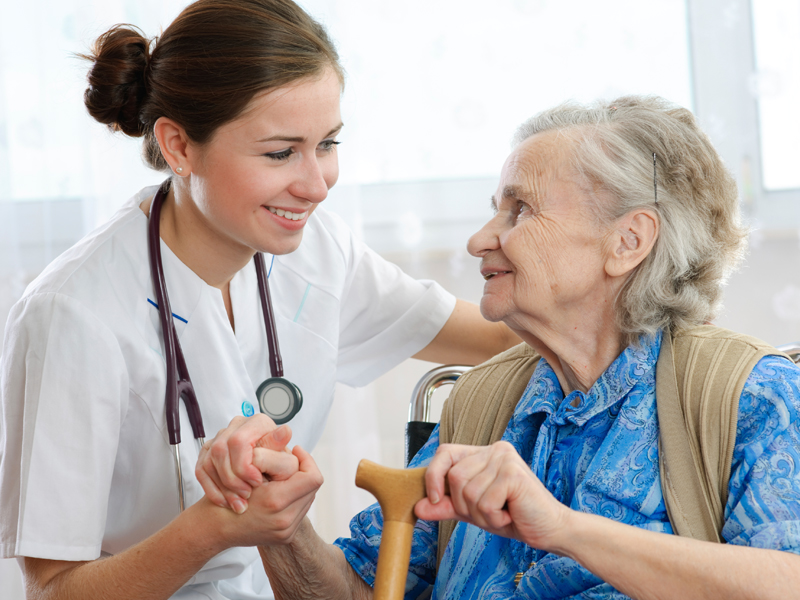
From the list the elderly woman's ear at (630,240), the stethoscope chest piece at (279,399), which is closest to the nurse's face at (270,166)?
the stethoscope chest piece at (279,399)

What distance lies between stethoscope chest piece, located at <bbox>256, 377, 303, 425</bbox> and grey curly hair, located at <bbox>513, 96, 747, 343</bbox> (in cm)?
54

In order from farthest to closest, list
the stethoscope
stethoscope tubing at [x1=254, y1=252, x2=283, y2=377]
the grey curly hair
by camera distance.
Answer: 1. stethoscope tubing at [x1=254, y1=252, x2=283, y2=377]
2. the stethoscope
3. the grey curly hair

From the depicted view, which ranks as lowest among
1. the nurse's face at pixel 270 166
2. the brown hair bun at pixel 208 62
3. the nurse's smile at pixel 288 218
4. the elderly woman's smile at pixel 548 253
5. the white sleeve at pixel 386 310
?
the white sleeve at pixel 386 310

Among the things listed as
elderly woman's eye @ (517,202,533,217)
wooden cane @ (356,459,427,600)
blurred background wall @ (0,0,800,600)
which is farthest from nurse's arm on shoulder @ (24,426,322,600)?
blurred background wall @ (0,0,800,600)

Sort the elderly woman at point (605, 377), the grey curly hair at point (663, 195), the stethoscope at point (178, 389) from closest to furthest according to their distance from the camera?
the elderly woman at point (605, 377) < the grey curly hair at point (663, 195) < the stethoscope at point (178, 389)

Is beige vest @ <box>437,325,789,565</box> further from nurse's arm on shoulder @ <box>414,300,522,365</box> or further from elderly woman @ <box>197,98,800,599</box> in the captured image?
nurse's arm on shoulder @ <box>414,300,522,365</box>

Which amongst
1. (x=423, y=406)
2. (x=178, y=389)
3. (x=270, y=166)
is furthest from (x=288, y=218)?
(x=423, y=406)

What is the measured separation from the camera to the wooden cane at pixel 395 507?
0.85 m

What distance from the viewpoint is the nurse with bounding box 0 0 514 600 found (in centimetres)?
107

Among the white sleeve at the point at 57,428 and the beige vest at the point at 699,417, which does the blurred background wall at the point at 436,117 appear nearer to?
the white sleeve at the point at 57,428

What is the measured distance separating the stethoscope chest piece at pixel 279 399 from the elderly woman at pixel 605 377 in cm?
22

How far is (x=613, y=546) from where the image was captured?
793 mm

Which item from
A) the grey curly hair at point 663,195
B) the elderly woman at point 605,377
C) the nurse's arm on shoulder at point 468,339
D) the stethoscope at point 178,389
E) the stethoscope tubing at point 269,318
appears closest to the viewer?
the elderly woman at point 605,377

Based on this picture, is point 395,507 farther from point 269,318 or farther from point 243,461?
point 269,318
